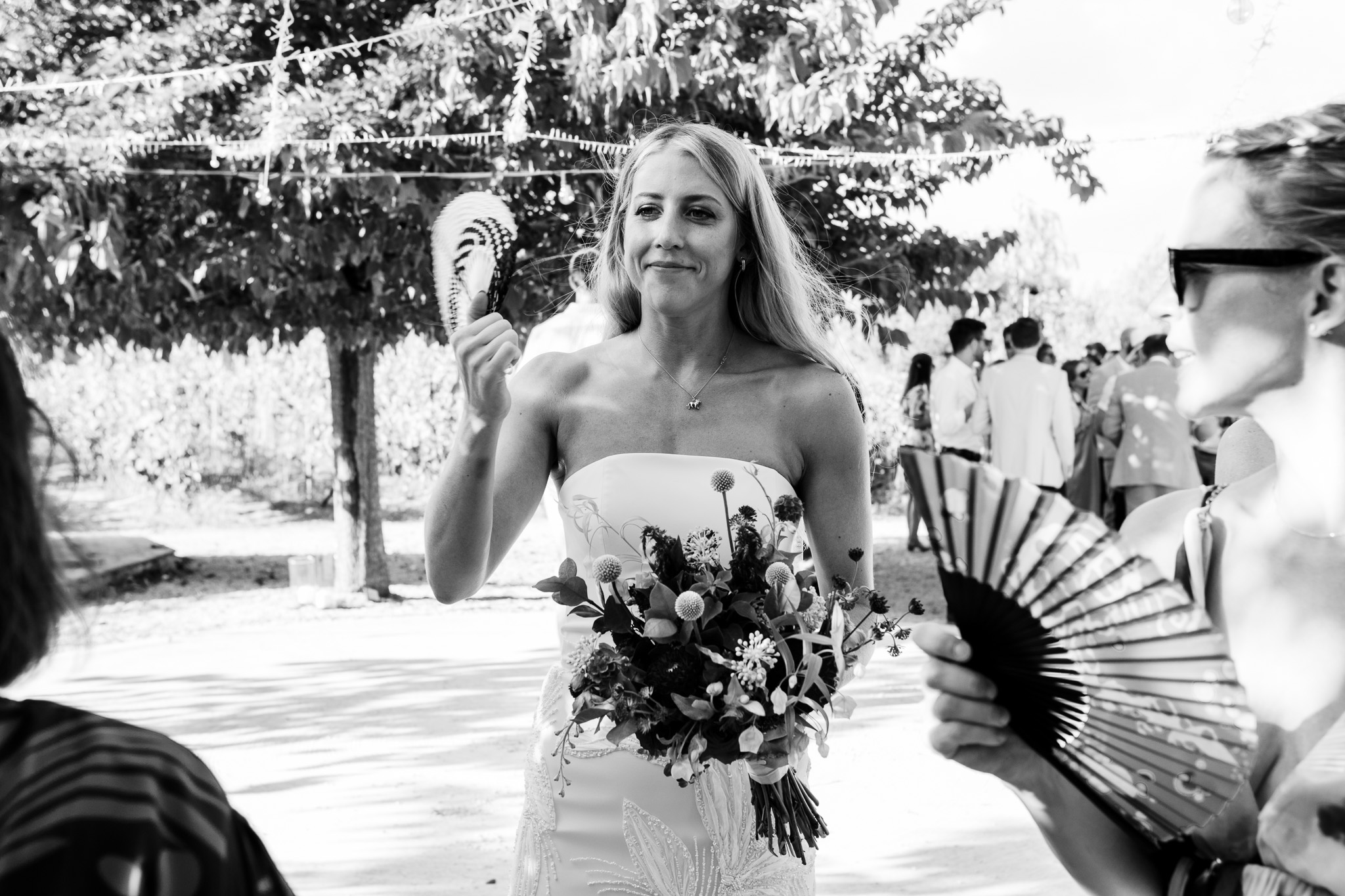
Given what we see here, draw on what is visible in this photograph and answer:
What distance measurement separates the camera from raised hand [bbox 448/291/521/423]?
8.50 feet

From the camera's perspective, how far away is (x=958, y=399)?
35.5ft

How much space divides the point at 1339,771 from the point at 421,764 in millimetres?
5366

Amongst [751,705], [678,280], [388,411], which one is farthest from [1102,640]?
[388,411]

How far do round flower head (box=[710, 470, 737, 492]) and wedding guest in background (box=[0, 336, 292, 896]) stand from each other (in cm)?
150

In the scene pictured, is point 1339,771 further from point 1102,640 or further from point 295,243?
point 295,243

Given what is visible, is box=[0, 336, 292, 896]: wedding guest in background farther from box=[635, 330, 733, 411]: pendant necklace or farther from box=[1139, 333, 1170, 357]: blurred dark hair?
box=[1139, 333, 1170, 357]: blurred dark hair

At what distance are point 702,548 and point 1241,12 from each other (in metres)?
3.22

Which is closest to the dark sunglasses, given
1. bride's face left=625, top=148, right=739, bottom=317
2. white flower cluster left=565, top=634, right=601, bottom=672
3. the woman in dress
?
white flower cluster left=565, top=634, right=601, bottom=672

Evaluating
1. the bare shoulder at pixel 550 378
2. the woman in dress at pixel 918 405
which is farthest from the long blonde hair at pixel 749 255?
the woman in dress at pixel 918 405

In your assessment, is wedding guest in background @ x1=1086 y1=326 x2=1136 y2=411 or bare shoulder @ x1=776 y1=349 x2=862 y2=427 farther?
wedding guest in background @ x1=1086 y1=326 x2=1136 y2=411

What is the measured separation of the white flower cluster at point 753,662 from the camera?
92.7 inches

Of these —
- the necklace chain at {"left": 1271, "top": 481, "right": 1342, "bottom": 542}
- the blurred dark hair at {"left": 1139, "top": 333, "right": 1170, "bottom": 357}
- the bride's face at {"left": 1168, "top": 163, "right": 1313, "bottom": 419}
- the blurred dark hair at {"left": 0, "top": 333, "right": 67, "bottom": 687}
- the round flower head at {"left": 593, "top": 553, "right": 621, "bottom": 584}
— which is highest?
the bride's face at {"left": 1168, "top": 163, "right": 1313, "bottom": 419}

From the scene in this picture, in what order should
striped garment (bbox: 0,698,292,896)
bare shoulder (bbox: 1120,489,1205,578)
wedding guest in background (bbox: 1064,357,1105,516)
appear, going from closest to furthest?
1. striped garment (bbox: 0,698,292,896)
2. bare shoulder (bbox: 1120,489,1205,578)
3. wedding guest in background (bbox: 1064,357,1105,516)

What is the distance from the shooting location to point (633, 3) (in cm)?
736
